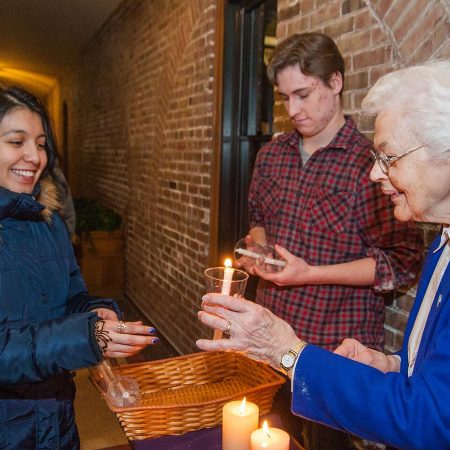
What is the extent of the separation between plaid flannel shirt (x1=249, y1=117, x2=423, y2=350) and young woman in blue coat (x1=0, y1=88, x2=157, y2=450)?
764 mm

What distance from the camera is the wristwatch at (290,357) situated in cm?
115

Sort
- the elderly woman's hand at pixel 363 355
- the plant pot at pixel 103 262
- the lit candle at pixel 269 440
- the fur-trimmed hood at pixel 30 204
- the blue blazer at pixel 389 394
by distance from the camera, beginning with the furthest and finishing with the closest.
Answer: the plant pot at pixel 103 262 < the fur-trimmed hood at pixel 30 204 < the elderly woman's hand at pixel 363 355 < the lit candle at pixel 269 440 < the blue blazer at pixel 389 394

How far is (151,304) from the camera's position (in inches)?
209

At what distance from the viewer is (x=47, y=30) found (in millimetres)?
8211

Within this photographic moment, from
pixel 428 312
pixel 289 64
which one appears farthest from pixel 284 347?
pixel 289 64

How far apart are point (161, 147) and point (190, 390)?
3.56 meters

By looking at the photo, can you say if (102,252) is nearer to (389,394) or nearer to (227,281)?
(227,281)

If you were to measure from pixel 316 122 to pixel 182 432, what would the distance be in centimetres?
128

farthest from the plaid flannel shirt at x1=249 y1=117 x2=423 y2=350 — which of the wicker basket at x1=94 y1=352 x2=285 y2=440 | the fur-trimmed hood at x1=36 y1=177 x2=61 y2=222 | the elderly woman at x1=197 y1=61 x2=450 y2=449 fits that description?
the fur-trimmed hood at x1=36 y1=177 x2=61 y2=222

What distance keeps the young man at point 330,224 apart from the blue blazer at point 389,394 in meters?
0.71

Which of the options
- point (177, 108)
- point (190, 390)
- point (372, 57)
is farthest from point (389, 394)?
point (177, 108)

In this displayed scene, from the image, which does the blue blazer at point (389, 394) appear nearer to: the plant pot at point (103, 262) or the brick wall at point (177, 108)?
the brick wall at point (177, 108)

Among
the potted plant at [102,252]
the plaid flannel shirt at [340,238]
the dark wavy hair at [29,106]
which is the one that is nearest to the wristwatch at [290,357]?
the plaid flannel shirt at [340,238]

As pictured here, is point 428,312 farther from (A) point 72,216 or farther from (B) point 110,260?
(B) point 110,260
